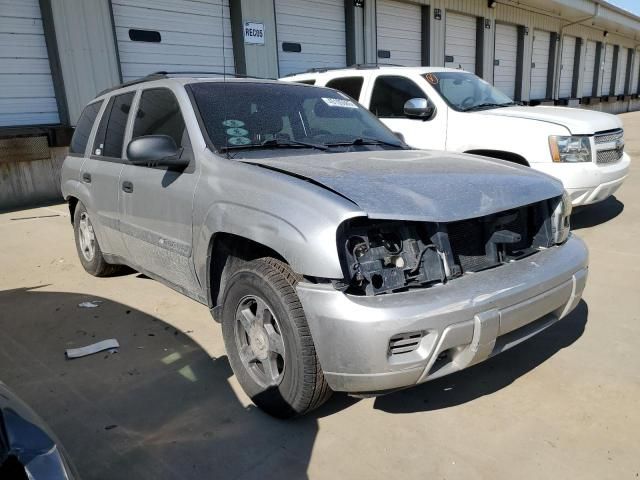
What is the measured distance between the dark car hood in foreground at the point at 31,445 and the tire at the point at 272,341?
110 centimetres

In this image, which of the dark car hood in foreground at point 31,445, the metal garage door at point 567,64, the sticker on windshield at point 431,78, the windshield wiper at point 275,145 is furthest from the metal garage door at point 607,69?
the dark car hood in foreground at point 31,445

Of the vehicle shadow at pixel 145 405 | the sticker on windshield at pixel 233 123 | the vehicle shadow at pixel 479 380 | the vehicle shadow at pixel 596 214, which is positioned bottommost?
the vehicle shadow at pixel 596 214

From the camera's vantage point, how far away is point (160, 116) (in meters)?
3.63

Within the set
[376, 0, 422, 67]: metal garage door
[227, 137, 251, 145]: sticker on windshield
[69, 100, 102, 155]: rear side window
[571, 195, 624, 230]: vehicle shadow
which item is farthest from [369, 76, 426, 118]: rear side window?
[376, 0, 422, 67]: metal garage door

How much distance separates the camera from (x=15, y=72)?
8891mm

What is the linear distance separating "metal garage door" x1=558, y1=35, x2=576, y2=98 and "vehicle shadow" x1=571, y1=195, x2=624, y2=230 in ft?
70.6

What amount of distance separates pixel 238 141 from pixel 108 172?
1485 mm

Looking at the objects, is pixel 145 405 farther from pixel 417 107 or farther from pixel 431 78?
pixel 431 78

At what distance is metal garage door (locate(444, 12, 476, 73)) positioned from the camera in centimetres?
1809

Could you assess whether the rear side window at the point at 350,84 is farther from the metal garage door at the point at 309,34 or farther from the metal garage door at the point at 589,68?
the metal garage door at the point at 589,68

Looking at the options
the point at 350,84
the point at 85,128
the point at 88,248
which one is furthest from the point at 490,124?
the point at 88,248

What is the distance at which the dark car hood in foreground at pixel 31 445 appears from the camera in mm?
1379

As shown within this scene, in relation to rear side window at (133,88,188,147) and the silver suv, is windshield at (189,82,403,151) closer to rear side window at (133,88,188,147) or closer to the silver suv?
the silver suv

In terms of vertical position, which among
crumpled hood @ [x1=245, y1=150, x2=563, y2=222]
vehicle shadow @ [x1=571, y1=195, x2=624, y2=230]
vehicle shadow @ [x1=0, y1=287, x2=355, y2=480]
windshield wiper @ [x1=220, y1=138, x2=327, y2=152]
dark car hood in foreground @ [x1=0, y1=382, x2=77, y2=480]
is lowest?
vehicle shadow @ [x1=571, y1=195, x2=624, y2=230]
